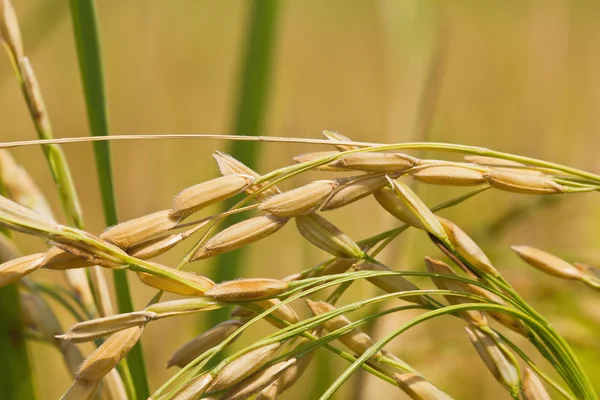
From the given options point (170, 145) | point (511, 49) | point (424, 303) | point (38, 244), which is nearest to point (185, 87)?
point (170, 145)

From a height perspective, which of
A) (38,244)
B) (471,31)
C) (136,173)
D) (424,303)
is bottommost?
(424,303)

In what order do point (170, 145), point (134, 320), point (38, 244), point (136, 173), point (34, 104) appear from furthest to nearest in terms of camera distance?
point (170, 145), point (136, 173), point (38, 244), point (34, 104), point (134, 320)

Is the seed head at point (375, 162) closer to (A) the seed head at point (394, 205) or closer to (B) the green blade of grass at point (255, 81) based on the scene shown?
(A) the seed head at point (394, 205)

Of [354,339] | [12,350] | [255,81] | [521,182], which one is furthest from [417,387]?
[255,81]

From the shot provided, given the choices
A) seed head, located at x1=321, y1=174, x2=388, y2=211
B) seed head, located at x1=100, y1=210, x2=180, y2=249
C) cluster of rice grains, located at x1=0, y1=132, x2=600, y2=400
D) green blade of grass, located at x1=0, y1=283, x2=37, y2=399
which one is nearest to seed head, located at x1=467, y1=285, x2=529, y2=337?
cluster of rice grains, located at x1=0, y1=132, x2=600, y2=400

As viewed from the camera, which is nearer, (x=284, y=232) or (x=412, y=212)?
(x=412, y=212)

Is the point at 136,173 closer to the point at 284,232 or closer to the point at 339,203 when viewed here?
the point at 284,232
